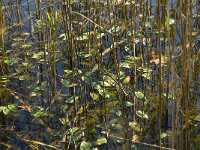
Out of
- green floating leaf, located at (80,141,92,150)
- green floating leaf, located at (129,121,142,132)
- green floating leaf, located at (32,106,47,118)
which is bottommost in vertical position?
green floating leaf, located at (80,141,92,150)

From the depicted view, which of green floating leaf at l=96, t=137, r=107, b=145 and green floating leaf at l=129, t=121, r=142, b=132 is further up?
green floating leaf at l=129, t=121, r=142, b=132

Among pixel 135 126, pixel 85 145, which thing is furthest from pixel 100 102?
pixel 85 145

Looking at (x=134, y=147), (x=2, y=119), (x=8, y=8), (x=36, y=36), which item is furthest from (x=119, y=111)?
(x=8, y=8)

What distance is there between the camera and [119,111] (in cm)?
183

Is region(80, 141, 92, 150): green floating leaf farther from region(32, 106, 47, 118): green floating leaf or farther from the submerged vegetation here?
region(32, 106, 47, 118): green floating leaf

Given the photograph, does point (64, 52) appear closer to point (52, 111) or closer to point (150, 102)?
point (52, 111)

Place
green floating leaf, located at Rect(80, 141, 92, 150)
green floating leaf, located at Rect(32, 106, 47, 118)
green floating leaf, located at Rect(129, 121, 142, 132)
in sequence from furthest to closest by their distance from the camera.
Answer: green floating leaf, located at Rect(32, 106, 47, 118), green floating leaf, located at Rect(129, 121, 142, 132), green floating leaf, located at Rect(80, 141, 92, 150)

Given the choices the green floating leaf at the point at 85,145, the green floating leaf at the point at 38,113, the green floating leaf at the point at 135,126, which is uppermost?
the green floating leaf at the point at 38,113

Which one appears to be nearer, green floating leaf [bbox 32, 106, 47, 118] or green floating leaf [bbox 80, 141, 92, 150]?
green floating leaf [bbox 80, 141, 92, 150]

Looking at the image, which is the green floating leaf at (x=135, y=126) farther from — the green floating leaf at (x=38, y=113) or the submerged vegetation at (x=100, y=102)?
the green floating leaf at (x=38, y=113)

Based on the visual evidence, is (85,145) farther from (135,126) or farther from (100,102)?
(100,102)

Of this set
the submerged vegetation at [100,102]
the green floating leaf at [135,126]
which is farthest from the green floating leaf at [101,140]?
the green floating leaf at [135,126]

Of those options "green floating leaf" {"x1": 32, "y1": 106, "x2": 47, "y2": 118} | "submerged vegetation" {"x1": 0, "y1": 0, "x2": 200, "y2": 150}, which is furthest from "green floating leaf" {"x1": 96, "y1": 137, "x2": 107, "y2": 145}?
"green floating leaf" {"x1": 32, "y1": 106, "x2": 47, "y2": 118}

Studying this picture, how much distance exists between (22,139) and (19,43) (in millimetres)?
935
